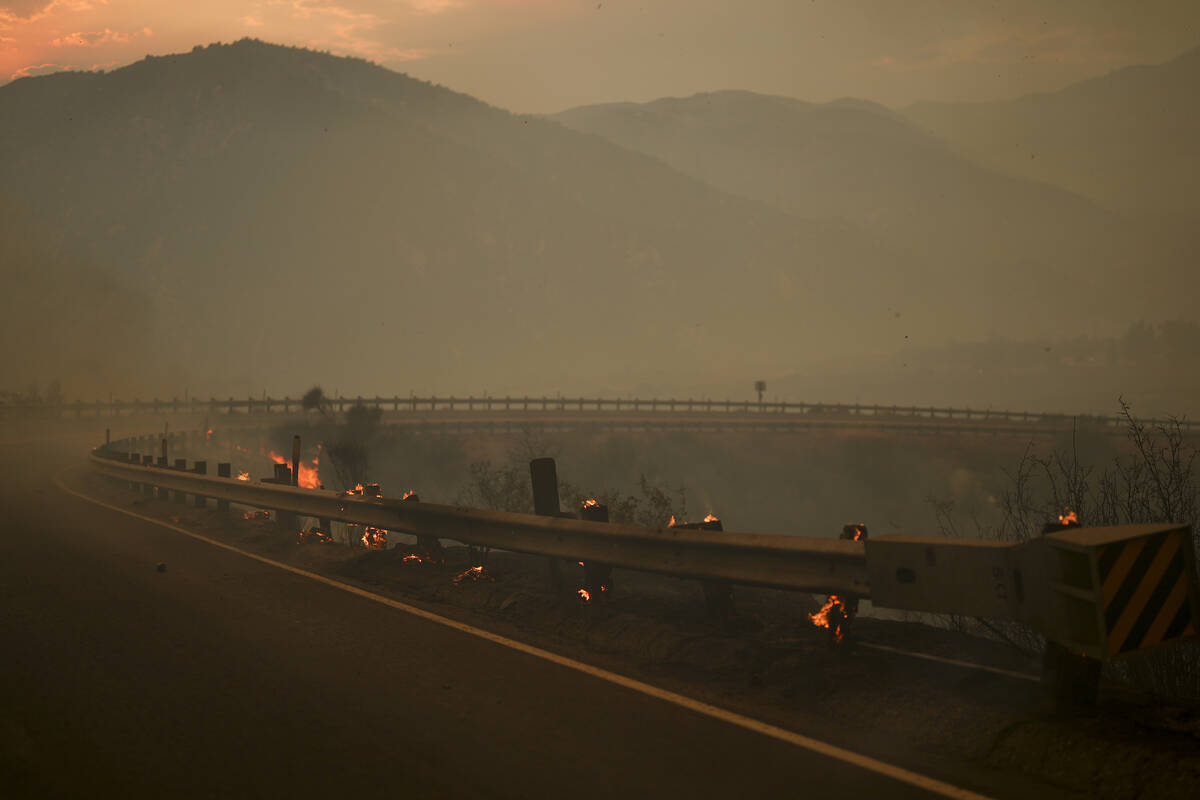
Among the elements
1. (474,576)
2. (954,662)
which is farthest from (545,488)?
(954,662)

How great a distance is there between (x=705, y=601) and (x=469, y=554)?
4104mm

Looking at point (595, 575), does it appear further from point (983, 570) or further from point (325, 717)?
point (983, 570)

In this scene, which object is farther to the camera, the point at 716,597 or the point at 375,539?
the point at 375,539

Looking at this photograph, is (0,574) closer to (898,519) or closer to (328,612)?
(328,612)

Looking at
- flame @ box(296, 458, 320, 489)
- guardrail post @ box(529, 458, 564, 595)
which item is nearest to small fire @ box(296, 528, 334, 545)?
guardrail post @ box(529, 458, 564, 595)

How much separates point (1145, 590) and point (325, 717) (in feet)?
15.4

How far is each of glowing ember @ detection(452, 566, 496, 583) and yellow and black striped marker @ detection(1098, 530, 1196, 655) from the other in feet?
21.8

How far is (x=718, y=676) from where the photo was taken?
22.0 feet

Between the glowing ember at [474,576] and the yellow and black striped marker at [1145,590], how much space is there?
261 inches

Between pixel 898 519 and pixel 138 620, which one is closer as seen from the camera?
pixel 138 620

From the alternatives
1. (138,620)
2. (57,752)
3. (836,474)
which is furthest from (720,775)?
(836,474)

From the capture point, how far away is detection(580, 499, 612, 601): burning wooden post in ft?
29.1

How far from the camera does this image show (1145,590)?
498cm

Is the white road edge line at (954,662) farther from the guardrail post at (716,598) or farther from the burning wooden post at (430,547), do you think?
the burning wooden post at (430,547)
